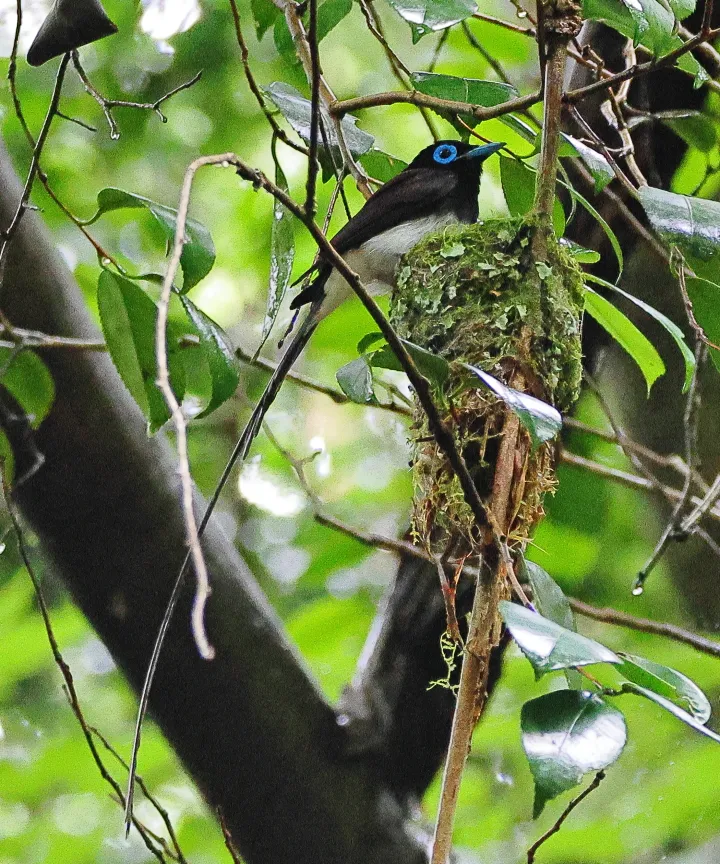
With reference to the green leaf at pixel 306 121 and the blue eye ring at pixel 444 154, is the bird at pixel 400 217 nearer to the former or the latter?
the blue eye ring at pixel 444 154

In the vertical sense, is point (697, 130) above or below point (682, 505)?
above

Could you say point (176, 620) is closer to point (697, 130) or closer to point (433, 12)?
point (433, 12)

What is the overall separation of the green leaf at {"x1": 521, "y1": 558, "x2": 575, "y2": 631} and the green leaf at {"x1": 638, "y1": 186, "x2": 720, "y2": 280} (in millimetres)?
535

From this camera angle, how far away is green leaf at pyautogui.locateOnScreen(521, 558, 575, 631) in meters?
1.45

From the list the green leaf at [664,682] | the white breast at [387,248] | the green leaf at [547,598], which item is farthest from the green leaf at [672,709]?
the white breast at [387,248]

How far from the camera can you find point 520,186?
2.21 metres

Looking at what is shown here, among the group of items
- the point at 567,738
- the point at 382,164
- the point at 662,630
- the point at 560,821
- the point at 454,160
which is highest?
the point at 382,164

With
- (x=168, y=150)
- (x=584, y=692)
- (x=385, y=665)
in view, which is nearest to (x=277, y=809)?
(x=385, y=665)

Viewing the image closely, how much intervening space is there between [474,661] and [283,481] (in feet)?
11.1

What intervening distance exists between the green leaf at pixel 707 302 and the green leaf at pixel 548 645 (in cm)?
79

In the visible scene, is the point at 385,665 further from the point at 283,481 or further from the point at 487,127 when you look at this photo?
the point at 283,481

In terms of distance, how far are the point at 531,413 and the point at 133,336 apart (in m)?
0.64

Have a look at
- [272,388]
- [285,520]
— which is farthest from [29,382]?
[285,520]

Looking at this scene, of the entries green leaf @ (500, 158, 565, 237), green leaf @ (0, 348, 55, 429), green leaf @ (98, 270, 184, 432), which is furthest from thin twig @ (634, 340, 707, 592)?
green leaf @ (0, 348, 55, 429)
